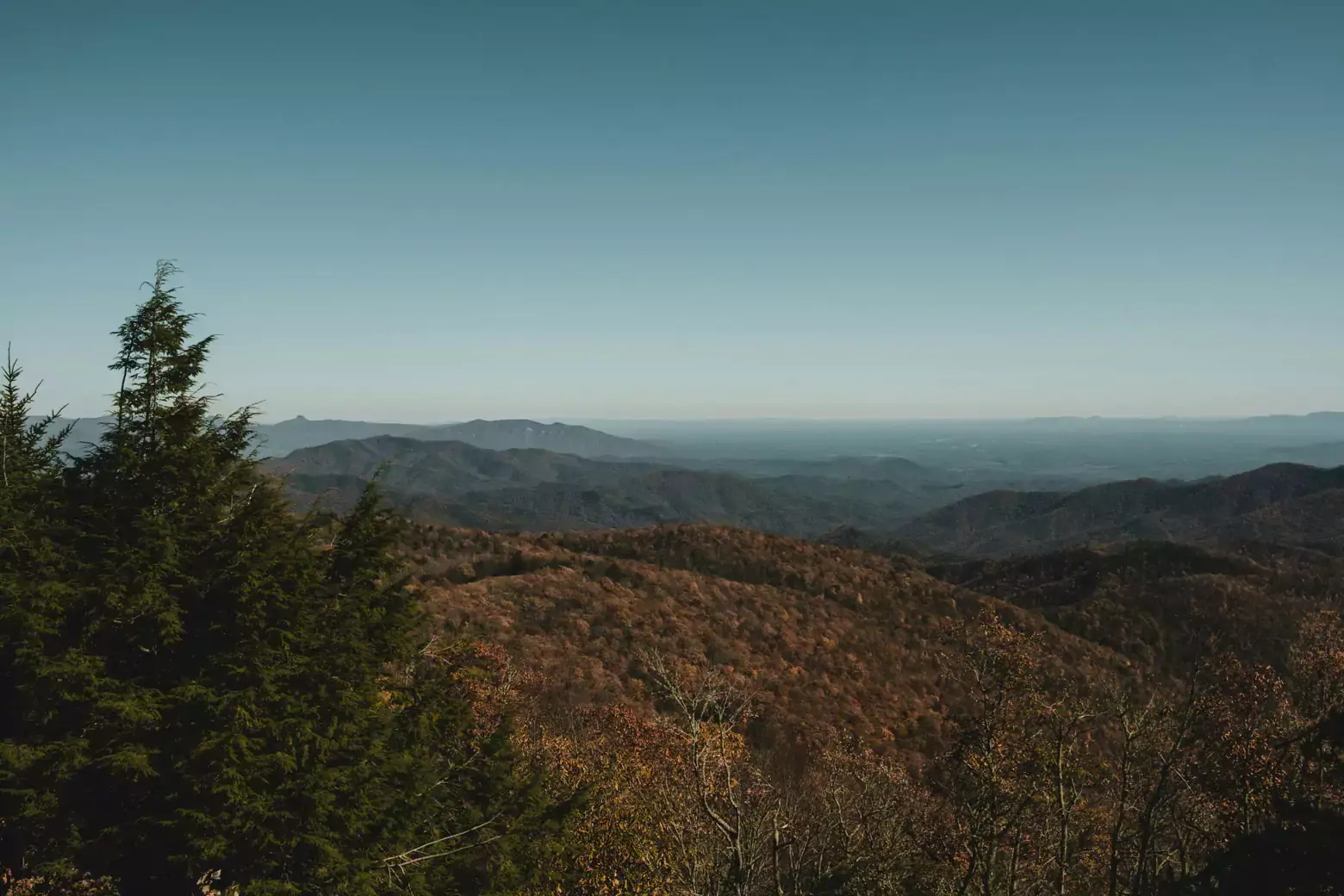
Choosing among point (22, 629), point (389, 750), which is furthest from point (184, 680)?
point (389, 750)

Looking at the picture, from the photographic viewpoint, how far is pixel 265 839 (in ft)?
40.6

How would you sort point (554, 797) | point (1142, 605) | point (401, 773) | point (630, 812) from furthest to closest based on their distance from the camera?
point (1142, 605) < point (554, 797) < point (630, 812) < point (401, 773)

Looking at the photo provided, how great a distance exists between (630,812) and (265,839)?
925 centimetres

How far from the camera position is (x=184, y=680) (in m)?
12.8

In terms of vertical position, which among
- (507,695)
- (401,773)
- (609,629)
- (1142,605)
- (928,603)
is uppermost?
(401,773)

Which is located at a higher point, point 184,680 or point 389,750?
point 184,680

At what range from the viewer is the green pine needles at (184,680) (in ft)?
39.8

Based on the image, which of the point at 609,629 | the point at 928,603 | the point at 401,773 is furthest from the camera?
the point at 928,603

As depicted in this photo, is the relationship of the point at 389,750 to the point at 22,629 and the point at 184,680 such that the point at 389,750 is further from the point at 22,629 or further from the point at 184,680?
the point at 22,629

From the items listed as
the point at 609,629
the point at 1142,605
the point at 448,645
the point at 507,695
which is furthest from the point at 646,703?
the point at 1142,605

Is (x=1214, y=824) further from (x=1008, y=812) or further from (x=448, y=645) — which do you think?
(x=448, y=645)

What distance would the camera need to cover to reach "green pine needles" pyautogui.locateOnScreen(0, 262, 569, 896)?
39.8 feet

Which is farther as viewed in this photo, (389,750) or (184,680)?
(389,750)

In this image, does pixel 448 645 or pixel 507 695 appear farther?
pixel 507 695
